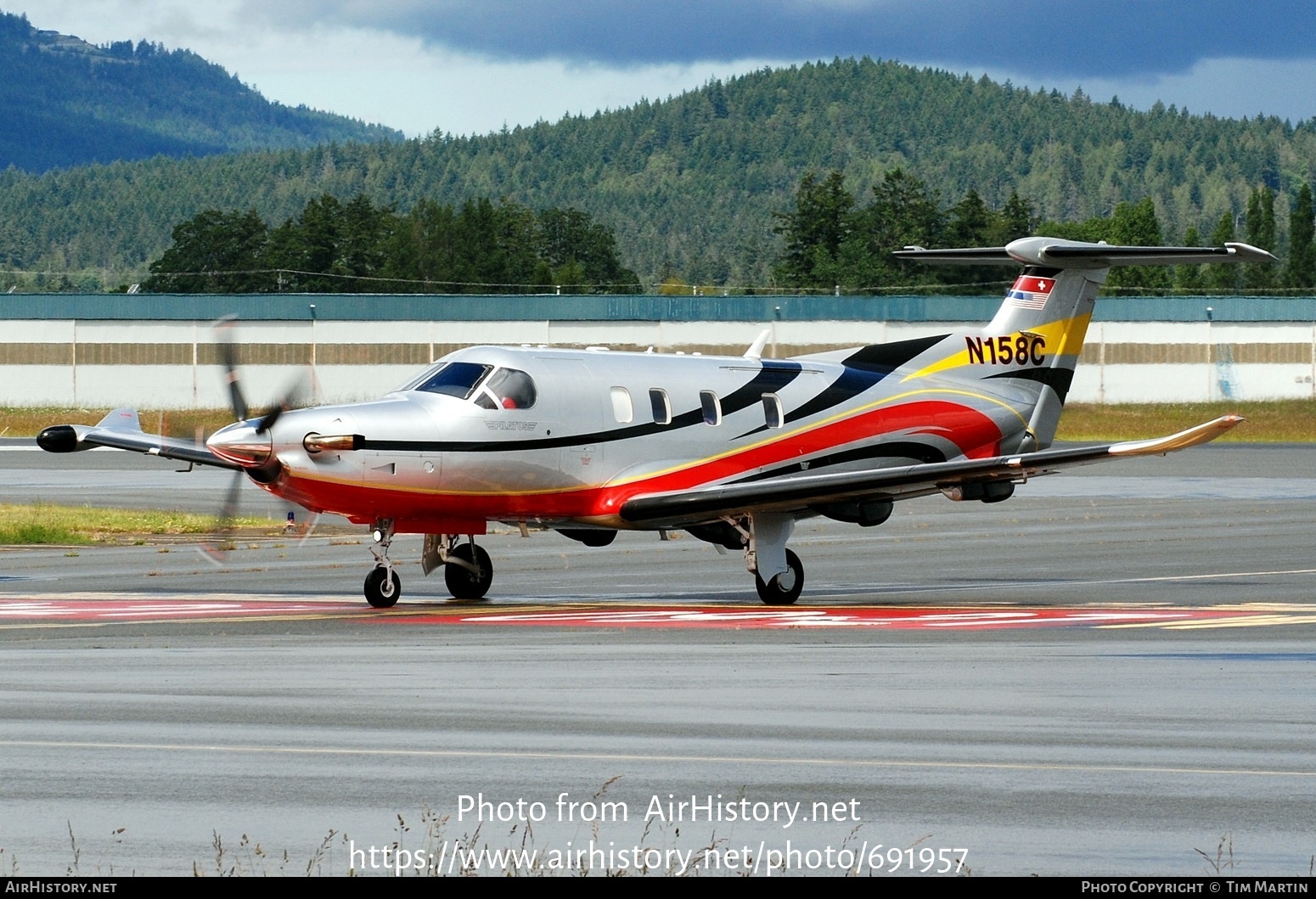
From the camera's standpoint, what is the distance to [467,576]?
21891 mm

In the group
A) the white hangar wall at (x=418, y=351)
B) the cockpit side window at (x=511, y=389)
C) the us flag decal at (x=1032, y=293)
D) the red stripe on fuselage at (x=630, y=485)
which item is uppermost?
the us flag decal at (x=1032, y=293)

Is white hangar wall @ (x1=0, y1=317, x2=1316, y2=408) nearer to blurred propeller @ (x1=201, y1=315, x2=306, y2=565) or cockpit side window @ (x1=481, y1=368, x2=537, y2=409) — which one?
cockpit side window @ (x1=481, y1=368, x2=537, y2=409)

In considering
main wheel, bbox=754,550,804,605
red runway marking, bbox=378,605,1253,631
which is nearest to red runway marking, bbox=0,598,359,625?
red runway marking, bbox=378,605,1253,631

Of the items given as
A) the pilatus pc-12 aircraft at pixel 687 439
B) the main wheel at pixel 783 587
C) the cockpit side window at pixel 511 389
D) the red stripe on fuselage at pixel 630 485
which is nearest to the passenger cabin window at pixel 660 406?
the pilatus pc-12 aircraft at pixel 687 439

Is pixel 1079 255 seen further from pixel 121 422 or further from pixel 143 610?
pixel 143 610

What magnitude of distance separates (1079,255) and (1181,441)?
5.66 meters

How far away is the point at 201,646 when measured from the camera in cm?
1670

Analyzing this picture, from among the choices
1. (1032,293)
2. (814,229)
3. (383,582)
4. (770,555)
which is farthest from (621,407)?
(814,229)

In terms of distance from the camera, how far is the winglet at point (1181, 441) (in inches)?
725

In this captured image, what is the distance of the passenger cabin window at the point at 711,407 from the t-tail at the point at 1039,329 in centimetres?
367

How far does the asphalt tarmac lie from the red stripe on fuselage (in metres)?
1.17

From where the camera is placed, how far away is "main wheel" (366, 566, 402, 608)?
2047 cm

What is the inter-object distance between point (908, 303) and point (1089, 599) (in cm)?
7057

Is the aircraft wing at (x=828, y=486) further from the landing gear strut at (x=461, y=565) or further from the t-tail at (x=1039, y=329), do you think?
the t-tail at (x=1039, y=329)
